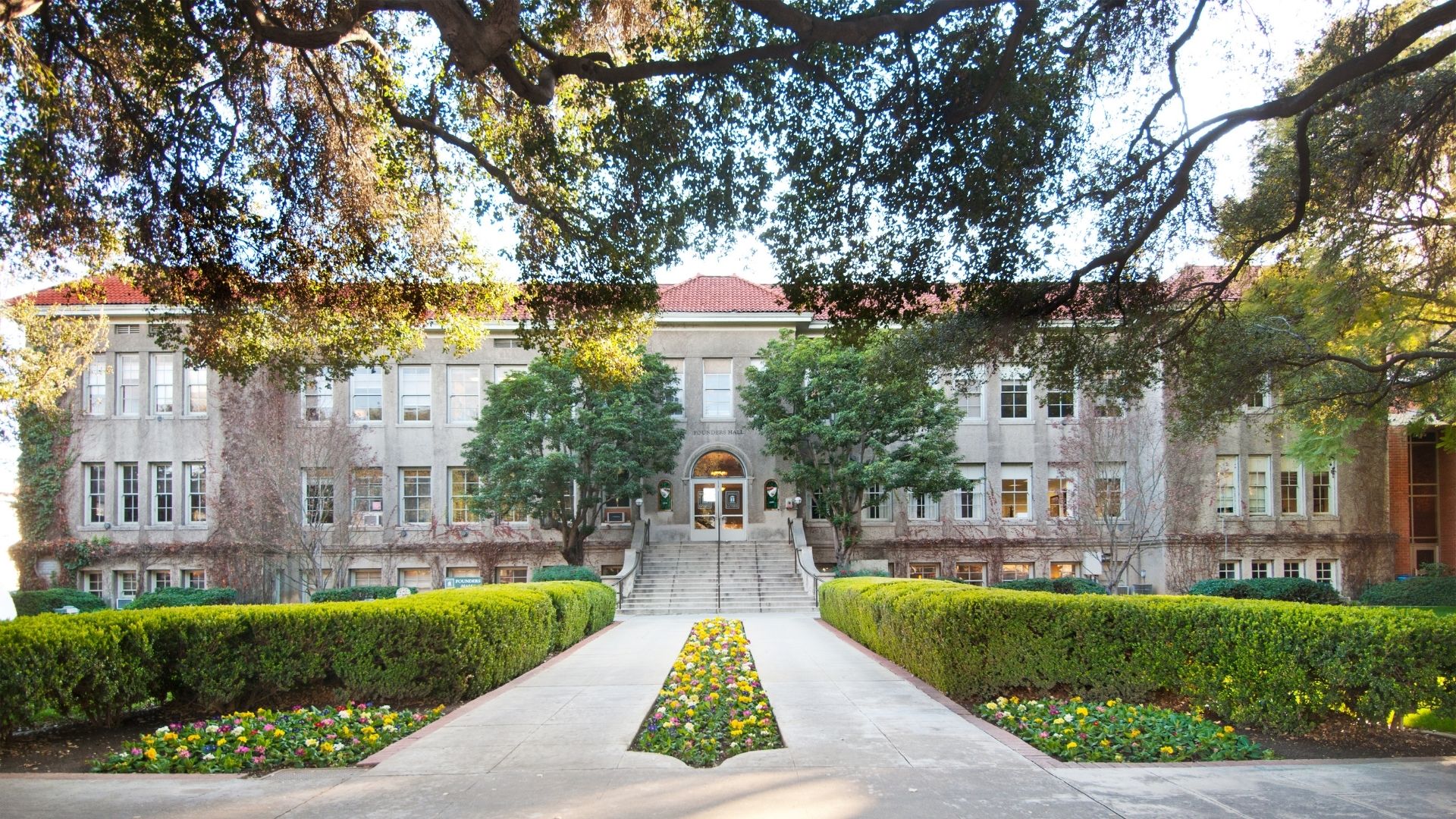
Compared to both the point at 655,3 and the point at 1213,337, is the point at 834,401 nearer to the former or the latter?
the point at 1213,337

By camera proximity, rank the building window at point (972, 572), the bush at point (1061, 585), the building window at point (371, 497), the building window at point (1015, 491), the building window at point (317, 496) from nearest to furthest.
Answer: the bush at point (1061, 585), the building window at point (317, 496), the building window at point (371, 497), the building window at point (972, 572), the building window at point (1015, 491)

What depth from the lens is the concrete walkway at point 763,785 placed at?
5.69 meters

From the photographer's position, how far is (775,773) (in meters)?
6.51

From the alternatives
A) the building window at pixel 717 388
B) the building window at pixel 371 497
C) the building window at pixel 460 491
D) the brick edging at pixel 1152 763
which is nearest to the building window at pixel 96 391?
the building window at pixel 371 497

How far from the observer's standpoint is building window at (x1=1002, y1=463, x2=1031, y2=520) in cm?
3178

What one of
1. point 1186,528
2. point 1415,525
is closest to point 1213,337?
point 1186,528

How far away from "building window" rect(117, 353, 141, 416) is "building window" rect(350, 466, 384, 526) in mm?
7648

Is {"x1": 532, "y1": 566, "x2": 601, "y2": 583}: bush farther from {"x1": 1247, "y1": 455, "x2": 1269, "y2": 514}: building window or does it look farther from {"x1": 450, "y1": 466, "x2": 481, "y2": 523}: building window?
{"x1": 1247, "y1": 455, "x2": 1269, "y2": 514}: building window

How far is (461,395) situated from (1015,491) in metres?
18.5

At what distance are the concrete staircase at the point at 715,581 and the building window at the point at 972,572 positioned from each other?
5855mm

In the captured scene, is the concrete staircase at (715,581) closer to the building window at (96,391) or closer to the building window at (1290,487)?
the building window at (1290,487)

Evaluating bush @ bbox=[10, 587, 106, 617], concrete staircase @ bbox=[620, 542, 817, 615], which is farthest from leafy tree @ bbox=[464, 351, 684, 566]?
bush @ bbox=[10, 587, 106, 617]

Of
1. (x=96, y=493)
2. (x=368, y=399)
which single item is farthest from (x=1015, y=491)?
(x=96, y=493)

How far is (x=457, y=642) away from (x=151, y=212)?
562 centimetres
